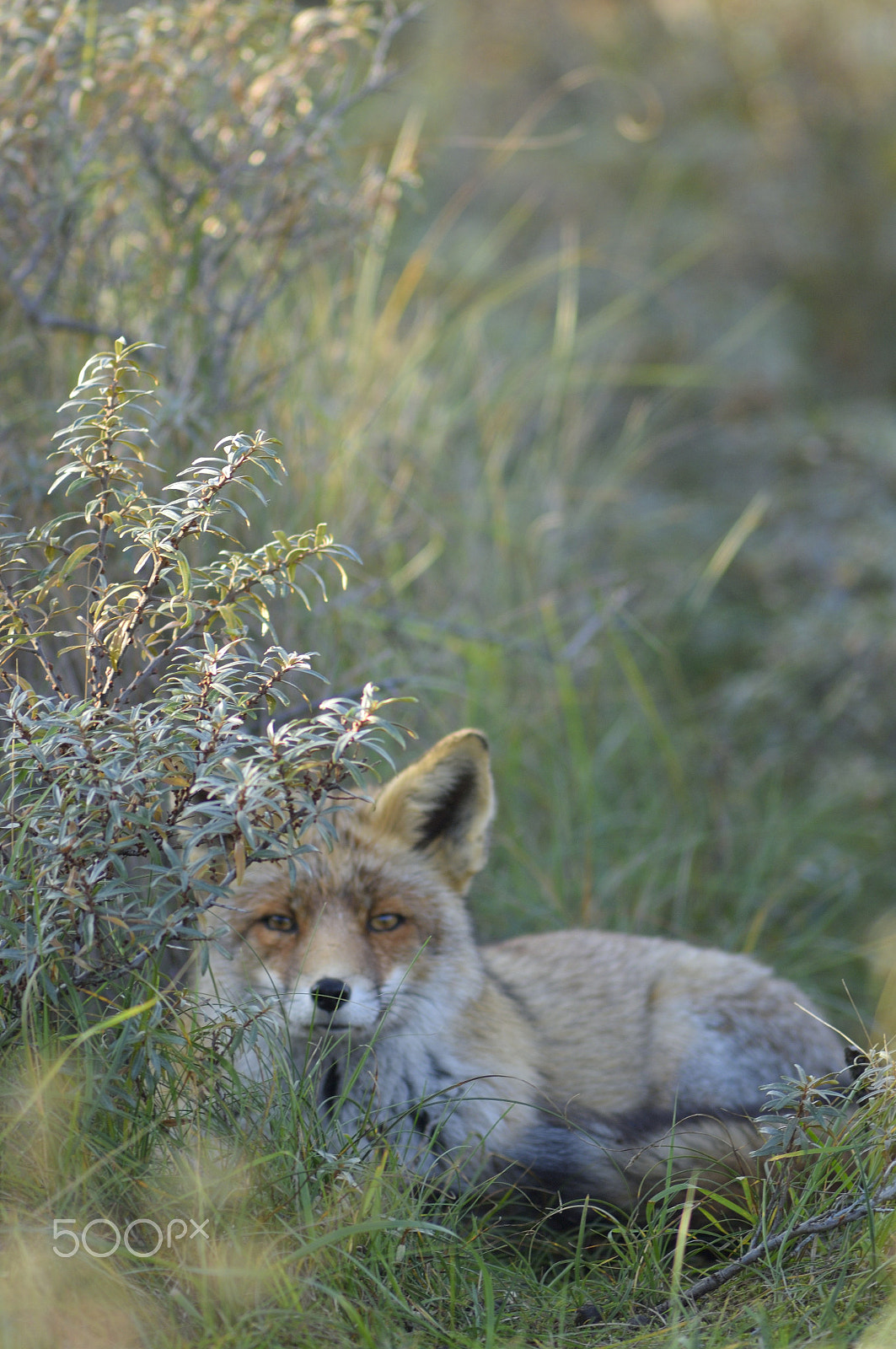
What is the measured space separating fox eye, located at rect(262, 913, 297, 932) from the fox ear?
39cm

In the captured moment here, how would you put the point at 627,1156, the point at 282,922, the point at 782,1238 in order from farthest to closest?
the point at 282,922
the point at 627,1156
the point at 782,1238

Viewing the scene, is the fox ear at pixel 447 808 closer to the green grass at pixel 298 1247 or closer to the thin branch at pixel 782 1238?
the green grass at pixel 298 1247

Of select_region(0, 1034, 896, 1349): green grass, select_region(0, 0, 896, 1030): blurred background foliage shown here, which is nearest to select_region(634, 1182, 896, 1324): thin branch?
select_region(0, 1034, 896, 1349): green grass

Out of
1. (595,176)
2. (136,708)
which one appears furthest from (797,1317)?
(595,176)

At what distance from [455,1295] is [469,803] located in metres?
1.28

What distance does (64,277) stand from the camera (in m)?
4.14

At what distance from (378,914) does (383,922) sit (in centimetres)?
2

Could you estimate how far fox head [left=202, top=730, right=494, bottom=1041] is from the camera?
263 cm

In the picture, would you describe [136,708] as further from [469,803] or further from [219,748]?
[469,803]

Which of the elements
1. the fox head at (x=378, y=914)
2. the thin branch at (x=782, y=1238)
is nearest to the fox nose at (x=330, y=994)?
the fox head at (x=378, y=914)

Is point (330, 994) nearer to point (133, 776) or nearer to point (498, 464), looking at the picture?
point (133, 776)

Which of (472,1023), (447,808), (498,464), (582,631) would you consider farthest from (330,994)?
(498,464)

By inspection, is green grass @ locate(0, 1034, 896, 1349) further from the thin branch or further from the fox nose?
the fox nose

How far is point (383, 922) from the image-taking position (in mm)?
2887
